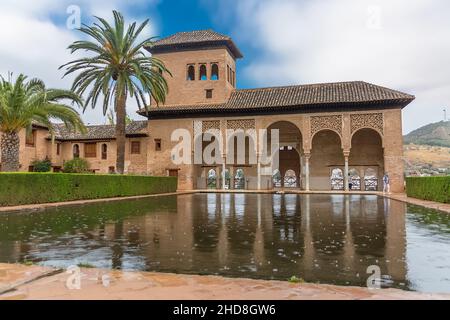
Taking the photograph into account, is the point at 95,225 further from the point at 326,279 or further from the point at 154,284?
the point at 326,279

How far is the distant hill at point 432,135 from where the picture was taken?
108875mm

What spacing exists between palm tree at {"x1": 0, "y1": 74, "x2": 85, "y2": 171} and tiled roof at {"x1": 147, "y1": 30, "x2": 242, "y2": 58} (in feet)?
52.5

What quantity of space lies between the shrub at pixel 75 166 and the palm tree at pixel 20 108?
14.2 metres

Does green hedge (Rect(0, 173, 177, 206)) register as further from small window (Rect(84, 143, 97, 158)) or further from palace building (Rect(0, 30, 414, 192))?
small window (Rect(84, 143, 97, 158))

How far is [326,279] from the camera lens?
4270mm

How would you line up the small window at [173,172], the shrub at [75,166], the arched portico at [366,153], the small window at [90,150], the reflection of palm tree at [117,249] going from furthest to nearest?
the small window at [90,150], the small window at [173,172], the arched portico at [366,153], the shrub at [75,166], the reflection of palm tree at [117,249]

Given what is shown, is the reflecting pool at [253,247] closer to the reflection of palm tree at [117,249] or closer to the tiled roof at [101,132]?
the reflection of palm tree at [117,249]

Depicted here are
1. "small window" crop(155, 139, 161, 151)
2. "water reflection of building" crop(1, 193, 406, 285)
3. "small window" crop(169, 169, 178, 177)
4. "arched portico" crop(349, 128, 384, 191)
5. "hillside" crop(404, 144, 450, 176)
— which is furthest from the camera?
"hillside" crop(404, 144, 450, 176)

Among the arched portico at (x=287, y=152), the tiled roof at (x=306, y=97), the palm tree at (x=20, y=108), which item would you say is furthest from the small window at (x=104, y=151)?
the palm tree at (x=20, y=108)

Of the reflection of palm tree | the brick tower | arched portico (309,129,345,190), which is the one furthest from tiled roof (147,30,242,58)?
the reflection of palm tree

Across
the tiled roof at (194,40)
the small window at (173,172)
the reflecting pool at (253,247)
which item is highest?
the tiled roof at (194,40)

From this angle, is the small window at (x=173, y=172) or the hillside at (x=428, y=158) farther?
the hillside at (x=428, y=158)

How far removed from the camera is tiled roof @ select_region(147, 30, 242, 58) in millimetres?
32594
